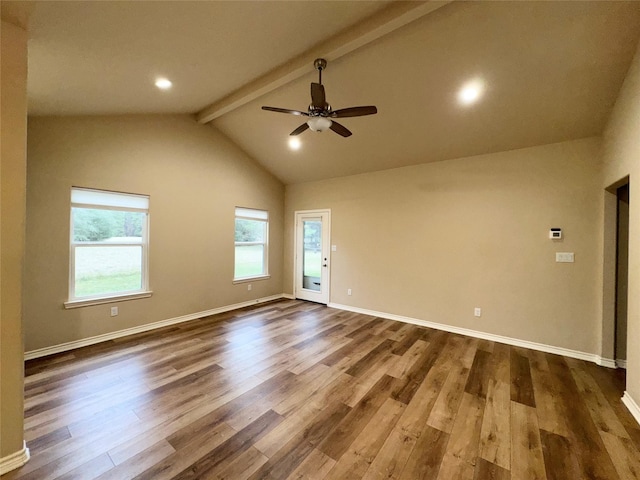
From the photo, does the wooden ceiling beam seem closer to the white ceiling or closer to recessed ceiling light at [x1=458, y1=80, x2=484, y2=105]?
the white ceiling

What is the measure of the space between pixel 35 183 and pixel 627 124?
6.21 metres

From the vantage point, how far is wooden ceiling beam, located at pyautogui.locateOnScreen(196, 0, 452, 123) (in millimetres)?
2188

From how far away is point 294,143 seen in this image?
15.4 feet

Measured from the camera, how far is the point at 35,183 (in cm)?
302

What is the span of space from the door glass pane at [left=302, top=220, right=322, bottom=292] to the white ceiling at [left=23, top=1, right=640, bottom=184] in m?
2.53

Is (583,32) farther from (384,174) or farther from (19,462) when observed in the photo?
(19,462)

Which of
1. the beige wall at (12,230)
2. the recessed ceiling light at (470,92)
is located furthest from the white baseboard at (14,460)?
the recessed ceiling light at (470,92)

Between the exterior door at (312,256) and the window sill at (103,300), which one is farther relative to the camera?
the exterior door at (312,256)

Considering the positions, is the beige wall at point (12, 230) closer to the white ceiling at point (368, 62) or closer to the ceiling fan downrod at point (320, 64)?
the white ceiling at point (368, 62)

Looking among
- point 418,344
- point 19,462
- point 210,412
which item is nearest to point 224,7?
point 210,412

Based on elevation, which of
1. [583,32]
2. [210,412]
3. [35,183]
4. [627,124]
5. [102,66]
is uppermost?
[583,32]

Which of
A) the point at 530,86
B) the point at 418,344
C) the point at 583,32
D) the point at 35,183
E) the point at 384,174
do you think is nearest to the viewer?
the point at 583,32

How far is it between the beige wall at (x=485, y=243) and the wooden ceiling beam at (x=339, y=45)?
246 centimetres

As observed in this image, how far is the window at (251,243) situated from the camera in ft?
17.8
